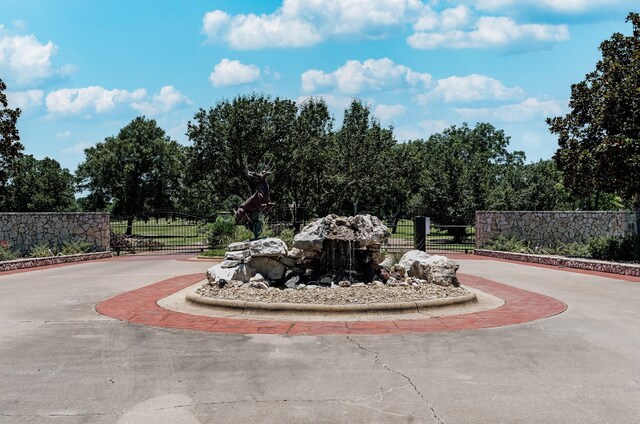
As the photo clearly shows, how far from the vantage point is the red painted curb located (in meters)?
8.27

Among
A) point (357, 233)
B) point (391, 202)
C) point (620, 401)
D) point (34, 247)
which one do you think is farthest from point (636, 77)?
point (391, 202)

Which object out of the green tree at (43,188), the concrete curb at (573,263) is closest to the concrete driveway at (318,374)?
the concrete curb at (573,263)

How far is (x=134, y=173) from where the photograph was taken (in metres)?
41.4

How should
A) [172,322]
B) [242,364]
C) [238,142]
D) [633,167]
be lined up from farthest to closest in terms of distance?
[238,142] → [633,167] → [172,322] → [242,364]

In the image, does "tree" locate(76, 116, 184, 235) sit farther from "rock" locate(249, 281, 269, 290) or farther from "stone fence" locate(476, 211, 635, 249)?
"rock" locate(249, 281, 269, 290)

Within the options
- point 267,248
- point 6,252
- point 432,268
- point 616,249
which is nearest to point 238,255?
point 267,248

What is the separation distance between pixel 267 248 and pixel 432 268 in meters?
3.39

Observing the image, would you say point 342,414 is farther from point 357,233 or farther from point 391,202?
point 391,202

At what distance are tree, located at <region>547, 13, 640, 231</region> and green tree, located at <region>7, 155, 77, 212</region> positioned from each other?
38793 mm

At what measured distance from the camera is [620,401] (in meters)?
5.21

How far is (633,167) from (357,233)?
10.1 metres

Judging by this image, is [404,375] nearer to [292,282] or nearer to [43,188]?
[292,282]

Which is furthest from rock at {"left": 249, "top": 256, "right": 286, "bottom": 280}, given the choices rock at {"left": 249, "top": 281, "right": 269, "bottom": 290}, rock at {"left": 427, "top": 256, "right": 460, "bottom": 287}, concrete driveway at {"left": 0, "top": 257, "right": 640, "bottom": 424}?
concrete driveway at {"left": 0, "top": 257, "right": 640, "bottom": 424}

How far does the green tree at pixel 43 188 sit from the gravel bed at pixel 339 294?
37.9 m
